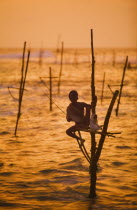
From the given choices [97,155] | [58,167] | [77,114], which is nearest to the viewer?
[97,155]

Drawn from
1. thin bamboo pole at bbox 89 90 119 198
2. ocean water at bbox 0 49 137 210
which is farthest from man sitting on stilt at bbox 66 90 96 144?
thin bamboo pole at bbox 89 90 119 198

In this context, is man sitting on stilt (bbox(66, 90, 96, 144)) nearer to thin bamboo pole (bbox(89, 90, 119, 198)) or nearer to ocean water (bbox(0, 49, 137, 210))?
ocean water (bbox(0, 49, 137, 210))

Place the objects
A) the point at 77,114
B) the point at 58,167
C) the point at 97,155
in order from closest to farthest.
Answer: the point at 97,155 → the point at 77,114 → the point at 58,167

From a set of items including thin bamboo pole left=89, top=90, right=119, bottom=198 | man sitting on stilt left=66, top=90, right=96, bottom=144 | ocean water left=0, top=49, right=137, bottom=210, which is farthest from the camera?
ocean water left=0, top=49, right=137, bottom=210

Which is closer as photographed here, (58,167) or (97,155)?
(97,155)

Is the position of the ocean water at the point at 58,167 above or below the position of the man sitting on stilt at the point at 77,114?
below

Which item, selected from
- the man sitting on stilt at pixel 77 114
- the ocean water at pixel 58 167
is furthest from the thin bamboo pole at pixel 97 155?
the man sitting on stilt at pixel 77 114

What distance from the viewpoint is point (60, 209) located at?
6.27 m

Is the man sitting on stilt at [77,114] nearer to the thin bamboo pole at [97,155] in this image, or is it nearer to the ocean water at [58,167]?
the ocean water at [58,167]

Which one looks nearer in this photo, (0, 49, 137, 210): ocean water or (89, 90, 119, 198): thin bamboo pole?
(89, 90, 119, 198): thin bamboo pole

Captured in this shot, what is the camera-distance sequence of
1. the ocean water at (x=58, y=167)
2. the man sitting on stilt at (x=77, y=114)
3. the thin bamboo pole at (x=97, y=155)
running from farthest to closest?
the ocean water at (x=58, y=167) < the man sitting on stilt at (x=77, y=114) < the thin bamboo pole at (x=97, y=155)

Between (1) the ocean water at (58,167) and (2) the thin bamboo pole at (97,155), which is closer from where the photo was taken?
(2) the thin bamboo pole at (97,155)

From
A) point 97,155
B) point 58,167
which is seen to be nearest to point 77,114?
point 97,155

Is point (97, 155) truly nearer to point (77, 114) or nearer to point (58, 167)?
point (77, 114)
